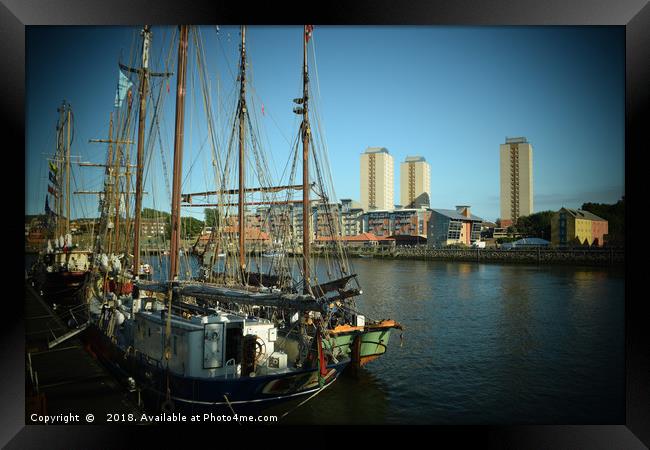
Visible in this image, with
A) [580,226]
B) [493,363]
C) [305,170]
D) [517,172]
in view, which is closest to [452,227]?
Answer: [493,363]

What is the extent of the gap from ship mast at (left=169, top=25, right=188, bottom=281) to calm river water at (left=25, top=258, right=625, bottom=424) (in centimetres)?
280

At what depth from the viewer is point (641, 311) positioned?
558cm

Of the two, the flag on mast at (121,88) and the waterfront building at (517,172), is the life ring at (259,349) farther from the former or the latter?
the waterfront building at (517,172)

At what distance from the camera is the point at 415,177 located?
952 cm

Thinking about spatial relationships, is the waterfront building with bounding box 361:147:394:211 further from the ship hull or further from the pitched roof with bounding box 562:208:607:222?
the pitched roof with bounding box 562:208:607:222

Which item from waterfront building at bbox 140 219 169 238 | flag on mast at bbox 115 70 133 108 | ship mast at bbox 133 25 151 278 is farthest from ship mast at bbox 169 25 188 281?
waterfront building at bbox 140 219 169 238

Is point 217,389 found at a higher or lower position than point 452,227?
lower

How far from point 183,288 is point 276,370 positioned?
2.60 meters

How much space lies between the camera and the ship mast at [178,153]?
710 cm

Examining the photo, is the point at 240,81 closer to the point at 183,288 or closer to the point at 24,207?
the point at 183,288

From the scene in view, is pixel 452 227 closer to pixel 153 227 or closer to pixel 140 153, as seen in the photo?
pixel 140 153

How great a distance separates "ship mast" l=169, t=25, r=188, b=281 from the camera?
23.3 feet
